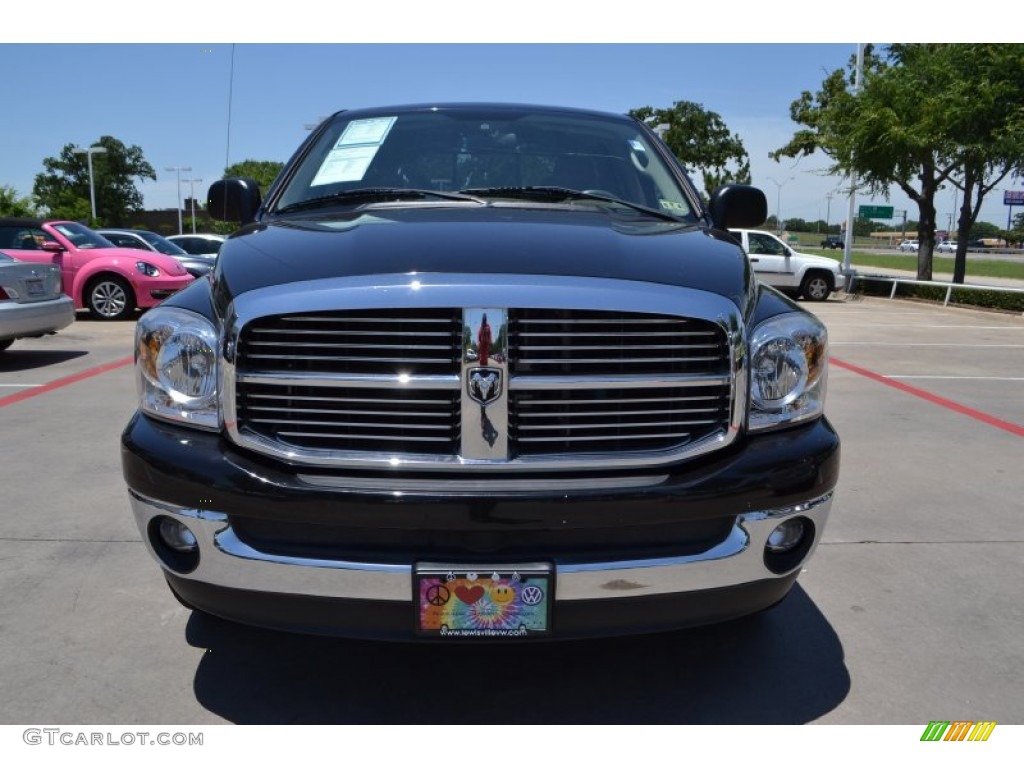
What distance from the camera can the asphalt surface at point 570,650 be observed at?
2.61m

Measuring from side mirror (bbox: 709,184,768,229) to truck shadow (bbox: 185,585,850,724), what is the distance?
1657 mm

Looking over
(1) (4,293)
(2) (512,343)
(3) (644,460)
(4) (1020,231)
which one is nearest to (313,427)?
(2) (512,343)

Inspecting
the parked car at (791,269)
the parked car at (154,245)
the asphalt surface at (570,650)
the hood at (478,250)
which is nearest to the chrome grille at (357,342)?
the hood at (478,250)

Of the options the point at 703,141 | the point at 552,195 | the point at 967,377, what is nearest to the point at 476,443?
the point at 552,195

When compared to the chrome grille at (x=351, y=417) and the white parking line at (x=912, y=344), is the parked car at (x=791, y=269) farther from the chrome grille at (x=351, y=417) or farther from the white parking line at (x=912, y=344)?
the chrome grille at (x=351, y=417)

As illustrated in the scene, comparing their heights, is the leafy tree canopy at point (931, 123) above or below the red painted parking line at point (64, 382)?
above

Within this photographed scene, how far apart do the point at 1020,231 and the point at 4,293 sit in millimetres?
121937

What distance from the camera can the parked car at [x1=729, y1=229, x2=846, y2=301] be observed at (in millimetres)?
20297

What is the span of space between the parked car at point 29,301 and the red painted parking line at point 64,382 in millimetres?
798

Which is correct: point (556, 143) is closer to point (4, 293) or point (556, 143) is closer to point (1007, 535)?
point (1007, 535)

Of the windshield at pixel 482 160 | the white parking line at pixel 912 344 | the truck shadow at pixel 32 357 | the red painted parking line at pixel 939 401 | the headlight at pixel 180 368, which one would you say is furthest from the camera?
the white parking line at pixel 912 344

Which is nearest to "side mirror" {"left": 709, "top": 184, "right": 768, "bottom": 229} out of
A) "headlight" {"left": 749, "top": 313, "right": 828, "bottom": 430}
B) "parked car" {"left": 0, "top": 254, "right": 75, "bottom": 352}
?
"headlight" {"left": 749, "top": 313, "right": 828, "bottom": 430}

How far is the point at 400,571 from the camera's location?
2188 mm

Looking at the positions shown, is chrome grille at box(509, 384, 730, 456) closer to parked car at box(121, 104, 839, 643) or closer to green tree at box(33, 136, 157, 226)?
parked car at box(121, 104, 839, 643)
